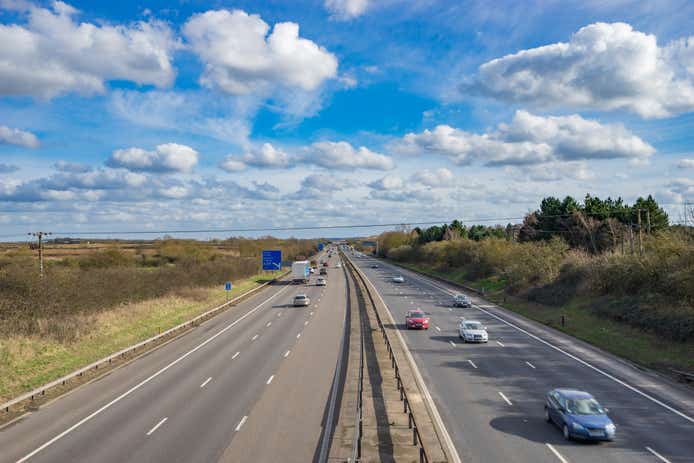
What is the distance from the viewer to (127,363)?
95.4 feet

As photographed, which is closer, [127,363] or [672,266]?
[127,363]

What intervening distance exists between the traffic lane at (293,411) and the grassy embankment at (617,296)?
17.6 m

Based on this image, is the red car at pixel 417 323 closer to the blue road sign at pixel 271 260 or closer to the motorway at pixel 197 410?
the motorway at pixel 197 410

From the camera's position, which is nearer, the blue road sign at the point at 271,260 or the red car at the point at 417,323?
the red car at the point at 417,323

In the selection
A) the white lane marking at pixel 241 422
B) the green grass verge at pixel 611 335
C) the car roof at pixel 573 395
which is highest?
the car roof at pixel 573 395

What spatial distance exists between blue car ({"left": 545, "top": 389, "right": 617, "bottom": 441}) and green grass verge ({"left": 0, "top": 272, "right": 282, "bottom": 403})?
70.3 ft

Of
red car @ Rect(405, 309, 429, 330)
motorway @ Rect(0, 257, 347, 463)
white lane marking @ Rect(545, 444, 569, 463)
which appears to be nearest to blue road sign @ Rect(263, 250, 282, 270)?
red car @ Rect(405, 309, 429, 330)

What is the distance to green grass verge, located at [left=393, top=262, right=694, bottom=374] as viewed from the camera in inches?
1130

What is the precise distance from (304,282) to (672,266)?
6010 cm

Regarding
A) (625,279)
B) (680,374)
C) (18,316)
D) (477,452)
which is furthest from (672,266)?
(18,316)

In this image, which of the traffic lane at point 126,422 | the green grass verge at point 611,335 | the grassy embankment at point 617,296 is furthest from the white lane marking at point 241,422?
the grassy embankment at point 617,296

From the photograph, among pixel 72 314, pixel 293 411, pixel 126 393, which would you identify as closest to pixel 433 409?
pixel 293 411

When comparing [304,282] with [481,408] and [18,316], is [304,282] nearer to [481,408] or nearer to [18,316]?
[18,316]

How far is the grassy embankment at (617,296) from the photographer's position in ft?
104
